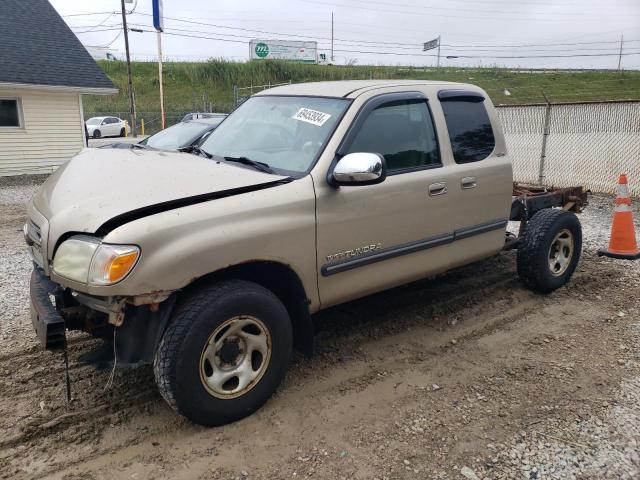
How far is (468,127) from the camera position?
460 cm

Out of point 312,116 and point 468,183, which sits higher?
point 312,116

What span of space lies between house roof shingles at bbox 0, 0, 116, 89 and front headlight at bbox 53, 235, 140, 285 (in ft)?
46.8

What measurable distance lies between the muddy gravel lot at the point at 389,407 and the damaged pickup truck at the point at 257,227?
312 millimetres

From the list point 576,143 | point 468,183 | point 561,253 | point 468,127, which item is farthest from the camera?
point 576,143

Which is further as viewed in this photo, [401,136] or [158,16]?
[158,16]

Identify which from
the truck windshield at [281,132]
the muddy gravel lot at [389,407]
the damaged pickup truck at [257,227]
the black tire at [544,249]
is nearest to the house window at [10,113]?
the muddy gravel lot at [389,407]

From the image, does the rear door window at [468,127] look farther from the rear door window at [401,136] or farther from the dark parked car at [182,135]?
the dark parked car at [182,135]

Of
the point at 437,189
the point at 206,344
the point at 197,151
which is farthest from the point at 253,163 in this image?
the point at 437,189

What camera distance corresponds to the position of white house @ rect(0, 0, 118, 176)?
1549 cm

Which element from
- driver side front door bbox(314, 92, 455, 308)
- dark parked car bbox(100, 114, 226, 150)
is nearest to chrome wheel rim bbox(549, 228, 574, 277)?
driver side front door bbox(314, 92, 455, 308)

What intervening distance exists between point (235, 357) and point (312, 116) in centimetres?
177

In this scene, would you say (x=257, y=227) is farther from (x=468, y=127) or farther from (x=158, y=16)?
(x=158, y=16)

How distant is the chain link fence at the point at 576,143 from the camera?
1027 cm

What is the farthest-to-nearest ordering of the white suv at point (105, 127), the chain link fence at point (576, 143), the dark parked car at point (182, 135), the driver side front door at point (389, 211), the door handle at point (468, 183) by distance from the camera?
the white suv at point (105, 127) < the chain link fence at point (576, 143) < the dark parked car at point (182, 135) < the door handle at point (468, 183) < the driver side front door at point (389, 211)
